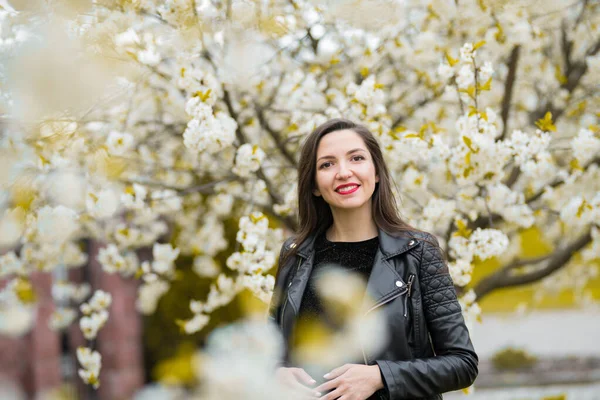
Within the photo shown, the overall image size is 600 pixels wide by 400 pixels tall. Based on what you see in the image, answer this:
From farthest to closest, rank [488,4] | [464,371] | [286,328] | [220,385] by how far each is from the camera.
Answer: [488,4], [286,328], [464,371], [220,385]

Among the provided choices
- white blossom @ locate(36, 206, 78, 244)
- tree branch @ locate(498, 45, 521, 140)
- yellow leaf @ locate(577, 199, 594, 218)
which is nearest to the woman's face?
yellow leaf @ locate(577, 199, 594, 218)

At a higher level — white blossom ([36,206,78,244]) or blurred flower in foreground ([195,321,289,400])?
white blossom ([36,206,78,244])

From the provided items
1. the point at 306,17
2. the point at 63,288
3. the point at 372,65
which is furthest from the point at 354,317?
the point at 63,288

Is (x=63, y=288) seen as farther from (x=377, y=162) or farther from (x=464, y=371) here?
(x=464, y=371)

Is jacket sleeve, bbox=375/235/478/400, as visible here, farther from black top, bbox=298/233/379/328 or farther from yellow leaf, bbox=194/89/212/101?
yellow leaf, bbox=194/89/212/101

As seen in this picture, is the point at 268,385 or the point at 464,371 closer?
the point at 268,385

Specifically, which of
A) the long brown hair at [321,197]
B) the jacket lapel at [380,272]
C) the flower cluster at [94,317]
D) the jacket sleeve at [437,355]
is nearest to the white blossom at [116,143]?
the flower cluster at [94,317]

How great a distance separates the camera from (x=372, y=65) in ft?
12.1

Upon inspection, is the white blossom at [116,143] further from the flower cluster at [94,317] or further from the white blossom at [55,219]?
the flower cluster at [94,317]

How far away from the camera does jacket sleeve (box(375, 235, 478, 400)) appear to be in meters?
1.69

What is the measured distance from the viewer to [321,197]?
225 centimetres

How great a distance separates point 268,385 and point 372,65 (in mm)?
3263

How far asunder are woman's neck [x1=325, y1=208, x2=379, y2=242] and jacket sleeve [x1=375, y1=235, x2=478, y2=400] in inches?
9.7

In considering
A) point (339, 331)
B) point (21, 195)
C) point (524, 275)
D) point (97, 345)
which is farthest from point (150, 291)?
point (97, 345)
